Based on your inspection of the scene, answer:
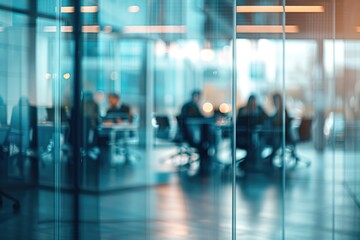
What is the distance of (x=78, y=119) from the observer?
21.1 ft

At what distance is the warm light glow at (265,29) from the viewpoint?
565 centimetres

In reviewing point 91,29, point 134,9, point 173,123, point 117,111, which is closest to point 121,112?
point 117,111

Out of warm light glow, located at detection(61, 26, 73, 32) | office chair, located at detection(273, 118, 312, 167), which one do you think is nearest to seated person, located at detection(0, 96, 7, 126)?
warm light glow, located at detection(61, 26, 73, 32)

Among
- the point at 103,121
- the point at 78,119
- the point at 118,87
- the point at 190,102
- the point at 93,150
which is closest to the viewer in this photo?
the point at 78,119

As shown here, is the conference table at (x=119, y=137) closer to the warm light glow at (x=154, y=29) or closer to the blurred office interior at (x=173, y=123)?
the blurred office interior at (x=173, y=123)

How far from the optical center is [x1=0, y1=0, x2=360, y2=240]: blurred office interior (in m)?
5.61

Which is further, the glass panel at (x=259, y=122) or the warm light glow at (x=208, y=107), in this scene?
the warm light glow at (x=208, y=107)

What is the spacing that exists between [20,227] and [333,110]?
342cm

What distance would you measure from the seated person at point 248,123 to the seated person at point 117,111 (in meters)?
1.93

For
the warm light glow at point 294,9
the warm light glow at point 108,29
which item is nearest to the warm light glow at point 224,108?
the warm light glow at point 108,29

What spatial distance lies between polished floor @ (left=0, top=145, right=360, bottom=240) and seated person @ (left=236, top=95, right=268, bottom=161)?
0.58 metres

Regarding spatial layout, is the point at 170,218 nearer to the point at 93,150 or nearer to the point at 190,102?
the point at 93,150

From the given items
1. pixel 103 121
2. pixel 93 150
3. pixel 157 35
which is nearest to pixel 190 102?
pixel 157 35

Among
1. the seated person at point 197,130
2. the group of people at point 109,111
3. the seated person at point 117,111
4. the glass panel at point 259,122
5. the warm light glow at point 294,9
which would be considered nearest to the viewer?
the warm light glow at point 294,9
